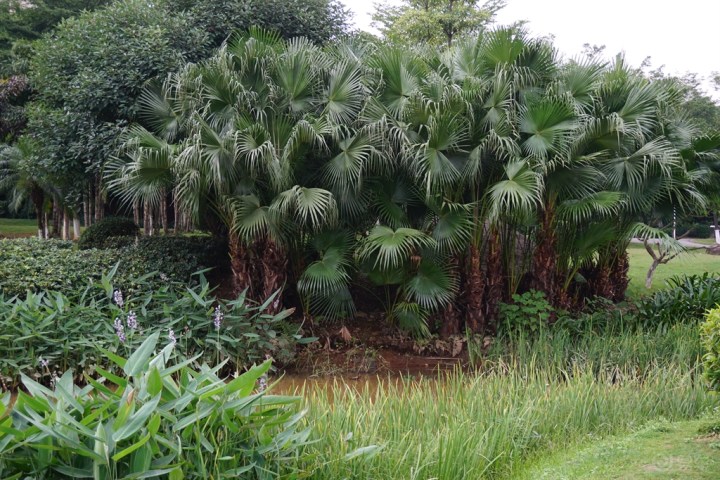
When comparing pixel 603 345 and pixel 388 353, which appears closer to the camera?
pixel 603 345

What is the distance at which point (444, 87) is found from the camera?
909cm

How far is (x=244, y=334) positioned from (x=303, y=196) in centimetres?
197

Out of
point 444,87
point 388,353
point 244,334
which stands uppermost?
point 444,87

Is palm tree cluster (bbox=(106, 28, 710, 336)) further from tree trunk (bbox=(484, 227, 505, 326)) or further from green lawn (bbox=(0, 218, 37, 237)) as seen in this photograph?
green lawn (bbox=(0, 218, 37, 237))

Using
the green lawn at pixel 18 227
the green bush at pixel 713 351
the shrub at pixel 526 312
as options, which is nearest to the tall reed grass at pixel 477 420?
the green bush at pixel 713 351

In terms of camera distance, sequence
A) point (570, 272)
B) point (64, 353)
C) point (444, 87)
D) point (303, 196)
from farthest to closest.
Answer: point (570, 272), point (444, 87), point (303, 196), point (64, 353)

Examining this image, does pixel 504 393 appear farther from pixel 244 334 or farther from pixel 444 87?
pixel 444 87

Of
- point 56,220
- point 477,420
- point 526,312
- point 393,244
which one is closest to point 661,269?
point 526,312

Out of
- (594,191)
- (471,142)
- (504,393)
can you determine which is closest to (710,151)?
(594,191)

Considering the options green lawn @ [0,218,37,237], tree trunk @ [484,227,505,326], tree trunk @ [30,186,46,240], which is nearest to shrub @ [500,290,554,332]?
tree trunk @ [484,227,505,326]

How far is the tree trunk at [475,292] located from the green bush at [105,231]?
744cm

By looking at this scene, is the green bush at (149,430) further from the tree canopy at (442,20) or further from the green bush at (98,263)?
the tree canopy at (442,20)

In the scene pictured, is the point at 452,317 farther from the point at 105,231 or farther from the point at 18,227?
the point at 18,227

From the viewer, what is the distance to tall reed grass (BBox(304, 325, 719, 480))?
3.86 meters
